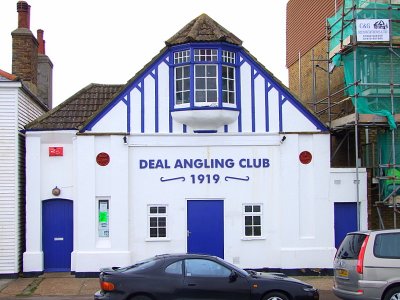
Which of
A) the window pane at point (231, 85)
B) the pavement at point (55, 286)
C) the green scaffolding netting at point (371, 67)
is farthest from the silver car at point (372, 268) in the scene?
the window pane at point (231, 85)

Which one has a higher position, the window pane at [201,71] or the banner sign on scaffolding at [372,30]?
the banner sign on scaffolding at [372,30]

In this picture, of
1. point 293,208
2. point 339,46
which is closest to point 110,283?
point 293,208

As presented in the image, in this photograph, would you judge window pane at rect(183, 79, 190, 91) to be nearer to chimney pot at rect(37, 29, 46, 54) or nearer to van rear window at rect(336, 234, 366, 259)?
van rear window at rect(336, 234, 366, 259)

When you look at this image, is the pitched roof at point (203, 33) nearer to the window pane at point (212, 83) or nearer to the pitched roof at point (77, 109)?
the window pane at point (212, 83)

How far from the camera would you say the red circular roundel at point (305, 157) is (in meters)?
18.9

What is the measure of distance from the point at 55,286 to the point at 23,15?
31.4 ft

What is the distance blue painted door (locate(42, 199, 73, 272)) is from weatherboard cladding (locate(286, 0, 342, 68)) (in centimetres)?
1243

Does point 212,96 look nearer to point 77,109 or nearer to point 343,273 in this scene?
point 77,109

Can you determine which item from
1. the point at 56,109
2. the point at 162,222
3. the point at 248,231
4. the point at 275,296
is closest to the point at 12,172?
the point at 56,109

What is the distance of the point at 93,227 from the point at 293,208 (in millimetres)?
6103

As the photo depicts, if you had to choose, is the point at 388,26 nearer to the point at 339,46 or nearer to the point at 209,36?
the point at 339,46

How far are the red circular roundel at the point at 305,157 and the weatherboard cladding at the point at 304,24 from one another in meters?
7.04

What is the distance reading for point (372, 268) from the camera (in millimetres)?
12234

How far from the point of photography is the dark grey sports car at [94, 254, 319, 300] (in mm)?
12062
